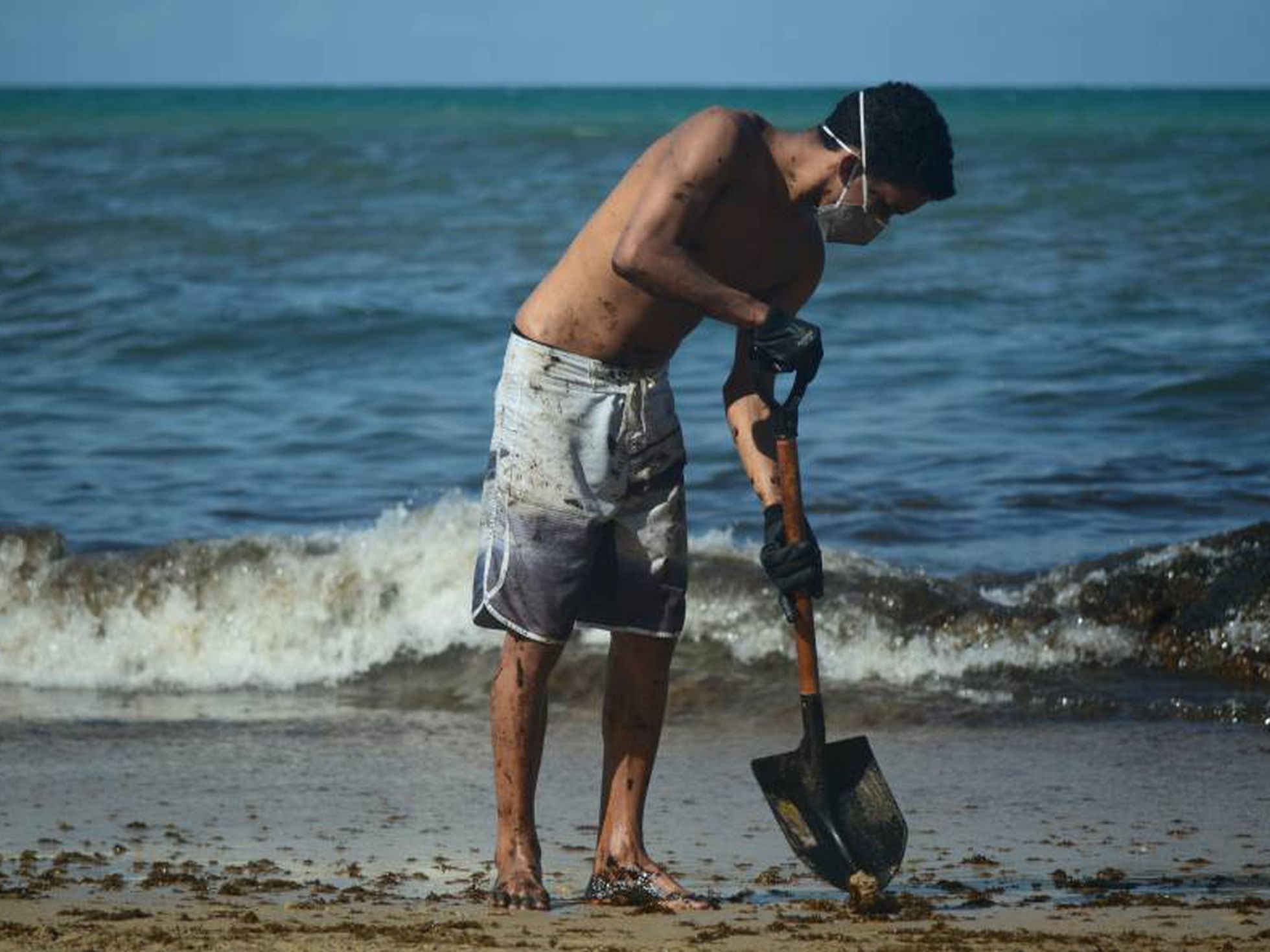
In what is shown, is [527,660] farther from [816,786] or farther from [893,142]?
[893,142]

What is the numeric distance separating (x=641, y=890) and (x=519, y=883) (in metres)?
0.23

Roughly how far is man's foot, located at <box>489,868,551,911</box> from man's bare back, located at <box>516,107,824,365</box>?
38.4 inches

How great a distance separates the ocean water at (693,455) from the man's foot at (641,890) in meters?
2.01

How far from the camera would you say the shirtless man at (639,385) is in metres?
3.51

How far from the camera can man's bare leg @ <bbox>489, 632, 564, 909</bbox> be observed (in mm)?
3715

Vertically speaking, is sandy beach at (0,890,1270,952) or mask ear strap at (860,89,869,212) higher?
mask ear strap at (860,89,869,212)

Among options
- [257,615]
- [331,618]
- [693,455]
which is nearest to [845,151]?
[331,618]

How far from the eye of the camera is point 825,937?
11.1ft

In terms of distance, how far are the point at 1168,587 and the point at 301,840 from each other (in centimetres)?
330

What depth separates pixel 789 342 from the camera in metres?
3.48

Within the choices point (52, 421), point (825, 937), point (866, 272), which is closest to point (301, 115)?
point (866, 272)

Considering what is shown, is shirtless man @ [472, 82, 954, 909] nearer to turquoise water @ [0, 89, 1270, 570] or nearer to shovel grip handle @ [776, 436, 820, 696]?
shovel grip handle @ [776, 436, 820, 696]

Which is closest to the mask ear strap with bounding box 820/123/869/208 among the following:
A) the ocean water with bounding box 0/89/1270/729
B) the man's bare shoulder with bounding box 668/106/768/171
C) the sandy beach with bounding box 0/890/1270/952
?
the man's bare shoulder with bounding box 668/106/768/171

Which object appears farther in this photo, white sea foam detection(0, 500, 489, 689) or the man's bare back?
white sea foam detection(0, 500, 489, 689)
